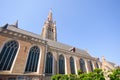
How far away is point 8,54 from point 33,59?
384cm

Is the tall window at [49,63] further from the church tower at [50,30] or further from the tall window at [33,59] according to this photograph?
the church tower at [50,30]

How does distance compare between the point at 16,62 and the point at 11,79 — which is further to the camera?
the point at 16,62

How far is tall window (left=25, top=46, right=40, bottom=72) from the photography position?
15433mm

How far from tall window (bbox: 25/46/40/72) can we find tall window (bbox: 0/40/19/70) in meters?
2.40

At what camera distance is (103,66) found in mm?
→ 28141

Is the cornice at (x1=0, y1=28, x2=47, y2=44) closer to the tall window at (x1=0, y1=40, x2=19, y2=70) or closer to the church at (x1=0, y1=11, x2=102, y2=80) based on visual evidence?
the church at (x1=0, y1=11, x2=102, y2=80)

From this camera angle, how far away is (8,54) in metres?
14.3

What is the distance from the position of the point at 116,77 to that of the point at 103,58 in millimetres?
21333

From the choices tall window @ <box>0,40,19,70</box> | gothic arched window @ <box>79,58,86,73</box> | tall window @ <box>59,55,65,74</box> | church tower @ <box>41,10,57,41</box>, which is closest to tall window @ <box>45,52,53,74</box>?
tall window @ <box>59,55,65,74</box>

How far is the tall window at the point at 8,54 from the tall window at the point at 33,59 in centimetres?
240

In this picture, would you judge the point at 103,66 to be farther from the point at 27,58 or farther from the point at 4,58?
the point at 4,58

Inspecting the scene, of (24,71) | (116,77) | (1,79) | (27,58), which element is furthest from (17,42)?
(116,77)

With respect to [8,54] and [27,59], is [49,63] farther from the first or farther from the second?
[8,54]

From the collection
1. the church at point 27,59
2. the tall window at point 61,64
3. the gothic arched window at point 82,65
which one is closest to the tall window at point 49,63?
the church at point 27,59
